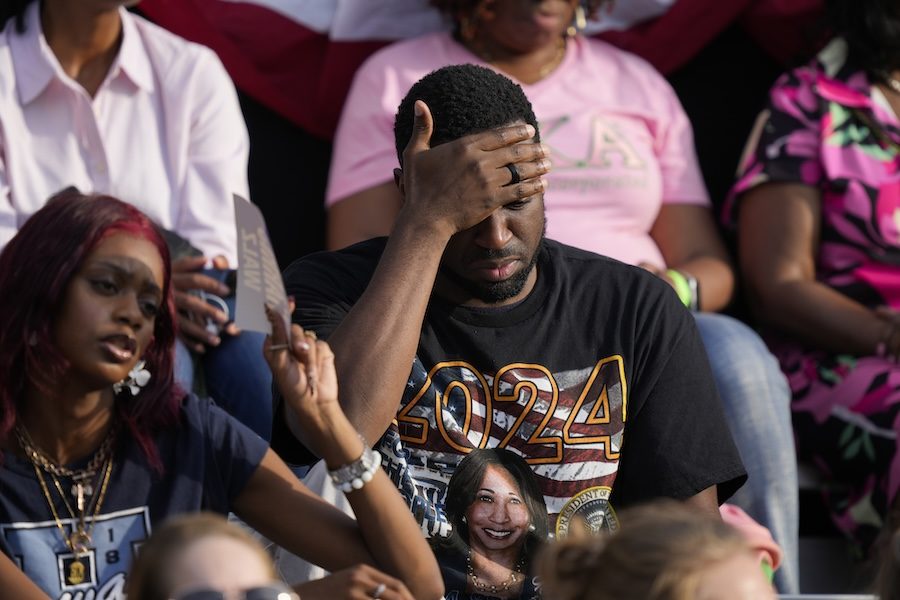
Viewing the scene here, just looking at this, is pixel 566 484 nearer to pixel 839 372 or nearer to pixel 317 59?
pixel 839 372

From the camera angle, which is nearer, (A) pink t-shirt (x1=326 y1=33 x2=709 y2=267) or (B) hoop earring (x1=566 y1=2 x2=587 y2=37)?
(A) pink t-shirt (x1=326 y1=33 x2=709 y2=267)

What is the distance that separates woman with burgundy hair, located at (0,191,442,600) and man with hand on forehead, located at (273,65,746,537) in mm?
140

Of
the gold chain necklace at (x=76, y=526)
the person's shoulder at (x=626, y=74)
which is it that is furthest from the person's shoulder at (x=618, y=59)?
the gold chain necklace at (x=76, y=526)

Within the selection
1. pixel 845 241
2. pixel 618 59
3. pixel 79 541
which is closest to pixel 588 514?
pixel 79 541

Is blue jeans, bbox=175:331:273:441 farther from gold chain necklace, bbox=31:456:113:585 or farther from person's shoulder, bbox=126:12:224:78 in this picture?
person's shoulder, bbox=126:12:224:78

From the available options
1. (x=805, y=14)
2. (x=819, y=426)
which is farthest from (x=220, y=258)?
(x=805, y=14)

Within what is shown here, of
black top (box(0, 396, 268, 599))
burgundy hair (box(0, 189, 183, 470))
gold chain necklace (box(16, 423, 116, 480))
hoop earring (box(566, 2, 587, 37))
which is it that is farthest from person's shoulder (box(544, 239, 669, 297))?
hoop earring (box(566, 2, 587, 37))

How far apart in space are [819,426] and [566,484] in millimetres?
1339

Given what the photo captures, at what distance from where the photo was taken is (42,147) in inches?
140

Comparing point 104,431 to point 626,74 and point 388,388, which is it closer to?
point 388,388

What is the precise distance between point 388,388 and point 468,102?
0.53 meters

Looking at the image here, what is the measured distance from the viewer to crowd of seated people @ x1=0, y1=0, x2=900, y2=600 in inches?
89.6

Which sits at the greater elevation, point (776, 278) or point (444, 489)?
point (444, 489)

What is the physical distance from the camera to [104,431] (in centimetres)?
264
